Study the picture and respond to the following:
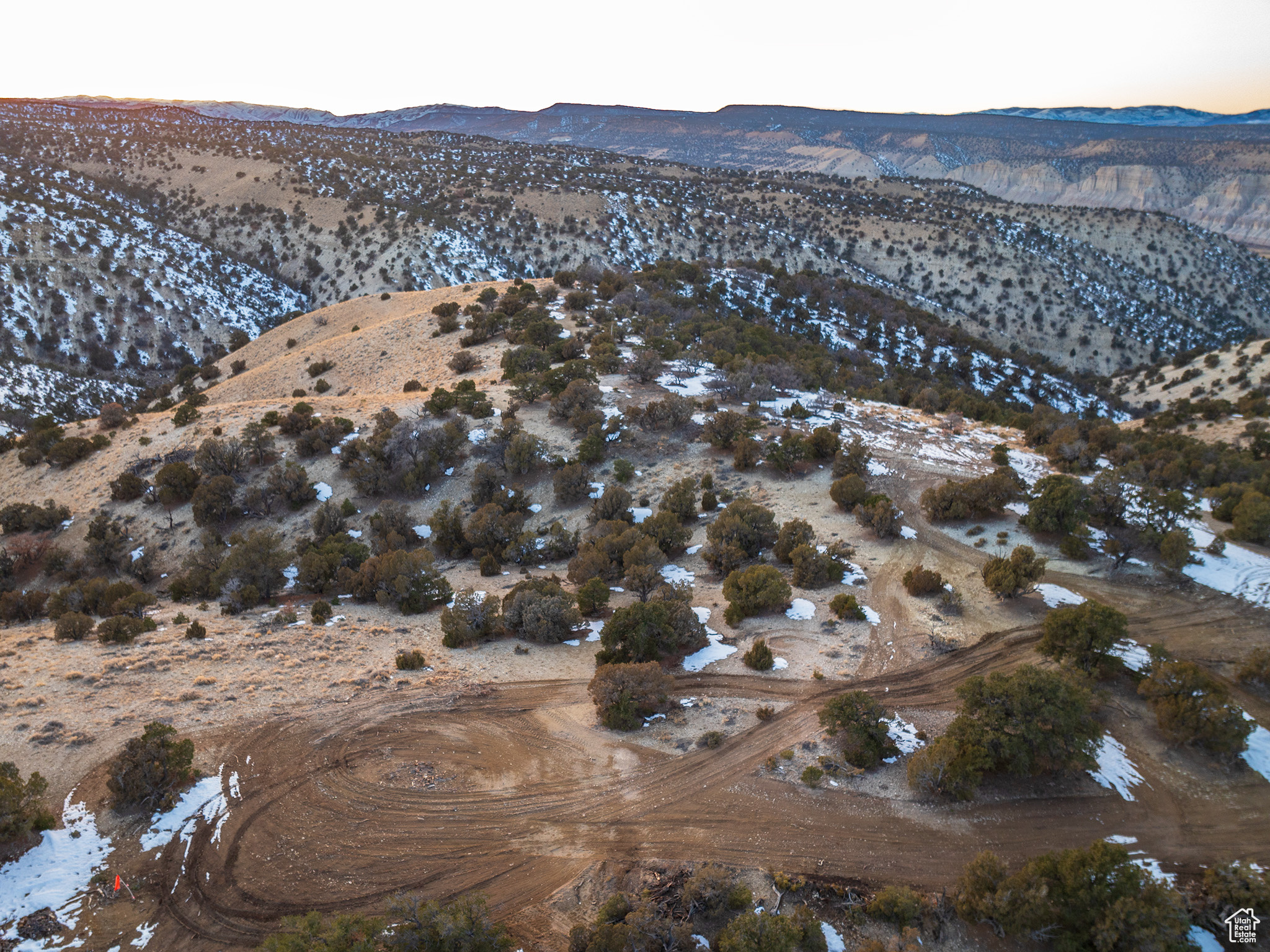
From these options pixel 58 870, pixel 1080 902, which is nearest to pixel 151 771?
pixel 58 870

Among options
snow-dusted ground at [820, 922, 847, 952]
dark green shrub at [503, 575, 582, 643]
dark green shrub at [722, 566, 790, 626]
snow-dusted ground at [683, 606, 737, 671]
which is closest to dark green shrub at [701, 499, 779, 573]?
dark green shrub at [722, 566, 790, 626]

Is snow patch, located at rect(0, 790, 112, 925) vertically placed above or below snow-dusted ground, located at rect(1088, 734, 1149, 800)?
below

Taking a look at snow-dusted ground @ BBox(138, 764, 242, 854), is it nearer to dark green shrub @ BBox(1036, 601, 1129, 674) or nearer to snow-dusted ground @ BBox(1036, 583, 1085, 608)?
dark green shrub @ BBox(1036, 601, 1129, 674)

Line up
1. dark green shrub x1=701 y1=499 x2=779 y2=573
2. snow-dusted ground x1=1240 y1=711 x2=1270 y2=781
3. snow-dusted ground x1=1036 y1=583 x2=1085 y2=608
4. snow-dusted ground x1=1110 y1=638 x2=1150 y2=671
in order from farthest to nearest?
dark green shrub x1=701 y1=499 x2=779 y2=573 → snow-dusted ground x1=1036 y1=583 x2=1085 y2=608 → snow-dusted ground x1=1110 y1=638 x2=1150 y2=671 → snow-dusted ground x1=1240 y1=711 x2=1270 y2=781

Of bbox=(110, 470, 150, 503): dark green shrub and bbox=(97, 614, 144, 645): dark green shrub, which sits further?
bbox=(110, 470, 150, 503): dark green shrub

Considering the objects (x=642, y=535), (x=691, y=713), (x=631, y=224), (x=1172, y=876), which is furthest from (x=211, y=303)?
(x=1172, y=876)

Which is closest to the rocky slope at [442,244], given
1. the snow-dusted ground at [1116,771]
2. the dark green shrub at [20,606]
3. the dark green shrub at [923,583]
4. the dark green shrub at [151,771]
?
the dark green shrub at [20,606]

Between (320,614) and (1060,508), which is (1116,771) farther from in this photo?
(320,614)

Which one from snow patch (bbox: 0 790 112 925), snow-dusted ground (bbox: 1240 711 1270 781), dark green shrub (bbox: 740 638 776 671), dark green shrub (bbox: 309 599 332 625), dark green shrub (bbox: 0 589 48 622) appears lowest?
dark green shrub (bbox: 0 589 48 622)
